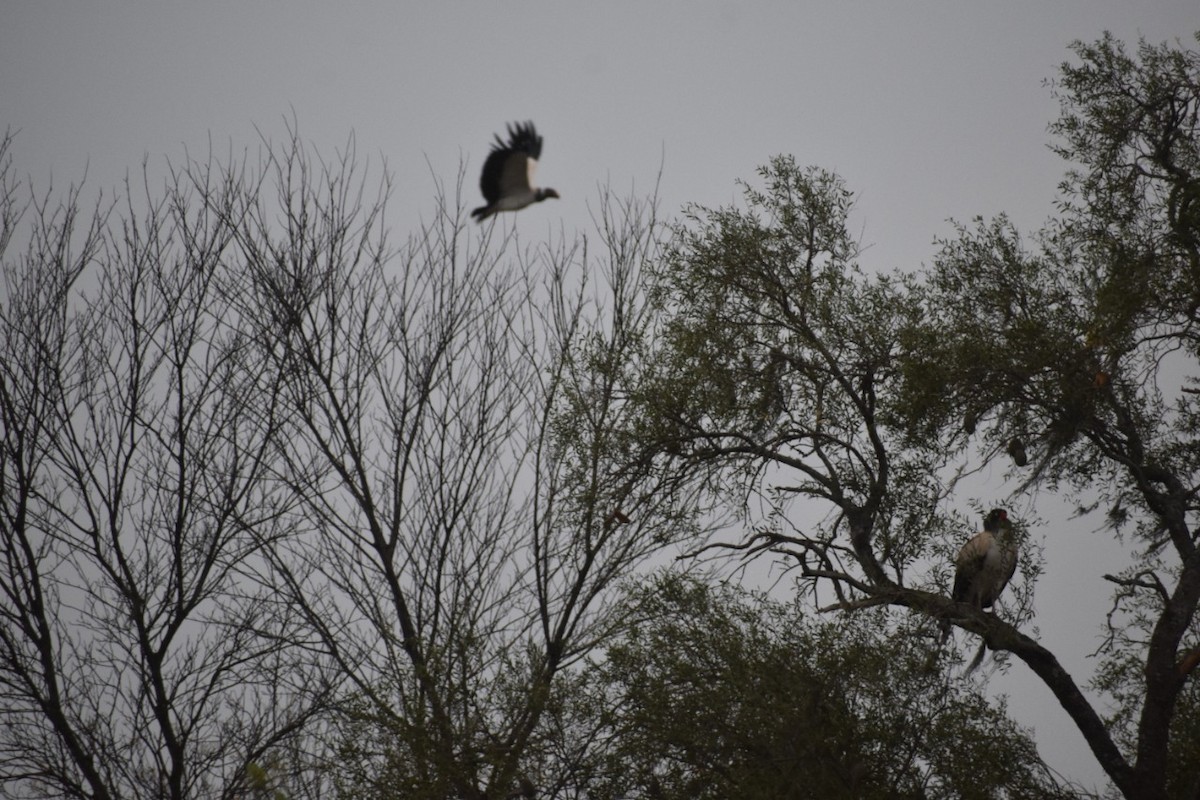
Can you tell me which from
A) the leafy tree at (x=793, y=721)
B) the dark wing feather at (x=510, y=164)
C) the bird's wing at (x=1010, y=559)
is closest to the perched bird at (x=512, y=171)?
the dark wing feather at (x=510, y=164)

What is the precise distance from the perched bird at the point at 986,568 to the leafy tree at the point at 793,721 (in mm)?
1013

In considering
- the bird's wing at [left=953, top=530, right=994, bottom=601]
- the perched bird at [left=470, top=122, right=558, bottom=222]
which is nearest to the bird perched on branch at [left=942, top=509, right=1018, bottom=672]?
the bird's wing at [left=953, top=530, right=994, bottom=601]

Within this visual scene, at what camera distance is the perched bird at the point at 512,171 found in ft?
30.2

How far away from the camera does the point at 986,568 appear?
1014cm

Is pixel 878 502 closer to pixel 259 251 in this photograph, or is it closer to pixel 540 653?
pixel 540 653

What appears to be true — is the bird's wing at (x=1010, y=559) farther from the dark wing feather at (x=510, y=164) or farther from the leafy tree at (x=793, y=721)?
the dark wing feather at (x=510, y=164)

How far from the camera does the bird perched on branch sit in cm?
1012

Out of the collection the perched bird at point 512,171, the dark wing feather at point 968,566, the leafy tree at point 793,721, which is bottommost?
the leafy tree at point 793,721

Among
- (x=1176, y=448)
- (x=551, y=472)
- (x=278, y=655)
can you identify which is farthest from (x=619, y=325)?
(x=1176, y=448)

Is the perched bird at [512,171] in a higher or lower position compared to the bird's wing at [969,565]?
higher

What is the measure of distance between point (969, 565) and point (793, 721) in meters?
2.40

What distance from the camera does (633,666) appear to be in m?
9.55

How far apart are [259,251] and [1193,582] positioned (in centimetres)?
813

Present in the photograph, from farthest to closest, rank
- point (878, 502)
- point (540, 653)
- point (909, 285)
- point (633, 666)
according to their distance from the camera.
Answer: point (909, 285)
point (878, 502)
point (633, 666)
point (540, 653)
